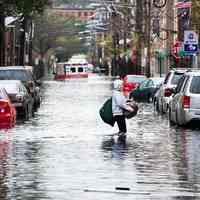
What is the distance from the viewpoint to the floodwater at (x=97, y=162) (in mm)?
13578

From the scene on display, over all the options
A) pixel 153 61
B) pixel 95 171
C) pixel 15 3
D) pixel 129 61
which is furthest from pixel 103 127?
pixel 153 61

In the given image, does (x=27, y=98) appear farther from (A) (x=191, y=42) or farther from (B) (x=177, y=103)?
(A) (x=191, y=42)

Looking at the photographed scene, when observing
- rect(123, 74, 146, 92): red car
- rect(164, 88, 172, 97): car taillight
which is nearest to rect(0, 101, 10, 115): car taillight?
rect(164, 88, 172, 97): car taillight

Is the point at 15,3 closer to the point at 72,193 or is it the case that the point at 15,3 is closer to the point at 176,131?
the point at 176,131

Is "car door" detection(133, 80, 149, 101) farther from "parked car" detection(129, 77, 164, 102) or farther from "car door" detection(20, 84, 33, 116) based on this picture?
"car door" detection(20, 84, 33, 116)

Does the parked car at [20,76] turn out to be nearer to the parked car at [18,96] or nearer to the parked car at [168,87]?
the parked car at [18,96]

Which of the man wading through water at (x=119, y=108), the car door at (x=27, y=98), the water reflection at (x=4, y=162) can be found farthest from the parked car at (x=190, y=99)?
the car door at (x=27, y=98)

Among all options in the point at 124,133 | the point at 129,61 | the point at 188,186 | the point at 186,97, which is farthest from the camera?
the point at 129,61

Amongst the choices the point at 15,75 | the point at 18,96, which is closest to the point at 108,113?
the point at 18,96

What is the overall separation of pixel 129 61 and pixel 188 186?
323ft

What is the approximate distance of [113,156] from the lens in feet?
63.4

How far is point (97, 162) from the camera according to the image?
17844 mm

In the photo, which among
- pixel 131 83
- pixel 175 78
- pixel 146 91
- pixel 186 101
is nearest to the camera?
pixel 186 101

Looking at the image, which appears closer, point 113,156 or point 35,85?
point 113,156
